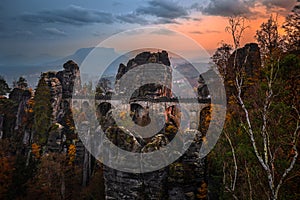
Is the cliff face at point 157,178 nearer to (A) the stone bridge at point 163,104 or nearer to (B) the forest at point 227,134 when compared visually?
(B) the forest at point 227,134

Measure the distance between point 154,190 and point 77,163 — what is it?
46.6 feet

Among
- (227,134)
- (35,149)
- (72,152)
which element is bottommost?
(35,149)

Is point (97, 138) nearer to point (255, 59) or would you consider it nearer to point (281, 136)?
point (281, 136)

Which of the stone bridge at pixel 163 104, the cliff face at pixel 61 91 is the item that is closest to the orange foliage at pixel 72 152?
the cliff face at pixel 61 91

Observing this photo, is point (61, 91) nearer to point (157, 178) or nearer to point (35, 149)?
point (35, 149)

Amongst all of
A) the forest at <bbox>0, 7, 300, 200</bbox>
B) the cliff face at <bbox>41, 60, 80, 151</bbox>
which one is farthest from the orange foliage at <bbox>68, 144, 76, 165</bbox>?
the cliff face at <bbox>41, 60, 80, 151</bbox>

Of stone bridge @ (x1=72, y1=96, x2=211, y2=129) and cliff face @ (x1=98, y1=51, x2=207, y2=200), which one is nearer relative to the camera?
cliff face @ (x1=98, y1=51, x2=207, y2=200)

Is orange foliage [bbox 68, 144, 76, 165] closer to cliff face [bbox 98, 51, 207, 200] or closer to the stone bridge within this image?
the stone bridge

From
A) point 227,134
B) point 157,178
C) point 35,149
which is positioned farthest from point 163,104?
point 227,134

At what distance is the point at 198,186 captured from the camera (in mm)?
14531

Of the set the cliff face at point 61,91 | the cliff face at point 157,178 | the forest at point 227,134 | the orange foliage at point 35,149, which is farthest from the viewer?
the cliff face at point 61,91

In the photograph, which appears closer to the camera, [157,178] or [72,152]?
[157,178]

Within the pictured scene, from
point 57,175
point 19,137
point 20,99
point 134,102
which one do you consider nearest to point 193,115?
point 134,102

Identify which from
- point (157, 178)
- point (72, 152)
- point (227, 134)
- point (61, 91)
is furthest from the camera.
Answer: point (61, 91)
